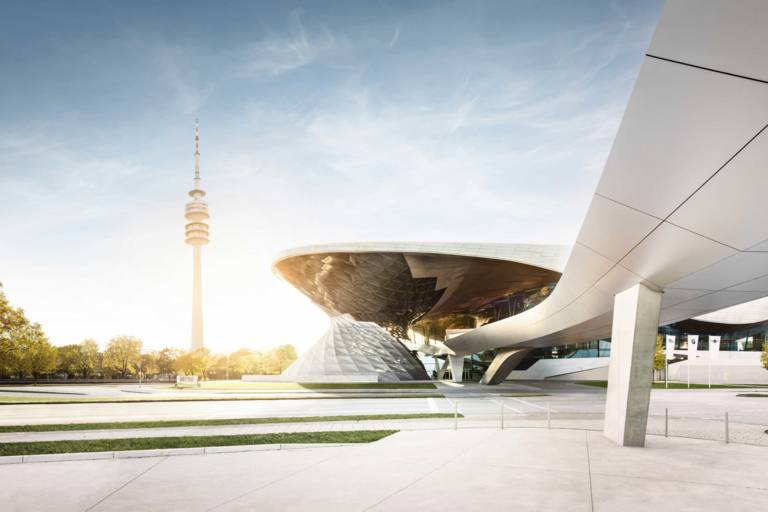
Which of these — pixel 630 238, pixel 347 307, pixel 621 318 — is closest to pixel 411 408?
pixel 621 318

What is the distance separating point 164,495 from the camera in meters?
7.18

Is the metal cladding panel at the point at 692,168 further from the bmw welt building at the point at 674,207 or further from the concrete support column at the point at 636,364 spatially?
the concrete support column at the point at 636,364

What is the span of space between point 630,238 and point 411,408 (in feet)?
50.6

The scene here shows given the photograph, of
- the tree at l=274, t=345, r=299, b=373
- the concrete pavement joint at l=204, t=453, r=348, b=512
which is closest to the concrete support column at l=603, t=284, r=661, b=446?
the concrete pavement joint at l=204, t=453, r=348, b=512

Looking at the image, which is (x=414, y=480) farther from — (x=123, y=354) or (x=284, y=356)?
(x=284, y=356)

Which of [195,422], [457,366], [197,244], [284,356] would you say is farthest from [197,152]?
[195,422]

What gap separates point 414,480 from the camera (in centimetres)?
793

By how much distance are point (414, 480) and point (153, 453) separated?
5714 millimetres

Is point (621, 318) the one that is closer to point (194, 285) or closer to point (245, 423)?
point (245, 423)

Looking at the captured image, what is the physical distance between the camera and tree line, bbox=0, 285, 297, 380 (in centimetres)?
3928

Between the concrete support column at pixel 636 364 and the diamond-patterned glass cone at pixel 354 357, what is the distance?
38.5 metres

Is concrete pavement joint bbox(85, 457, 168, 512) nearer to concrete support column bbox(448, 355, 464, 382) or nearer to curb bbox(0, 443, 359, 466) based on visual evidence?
curb bbox(0, 443, 359, 466)

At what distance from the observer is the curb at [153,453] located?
991 cm

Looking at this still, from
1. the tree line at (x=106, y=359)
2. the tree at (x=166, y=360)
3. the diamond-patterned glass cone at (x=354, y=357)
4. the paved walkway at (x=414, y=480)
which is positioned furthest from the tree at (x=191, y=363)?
the paved walkway at (x=414, y=480)
